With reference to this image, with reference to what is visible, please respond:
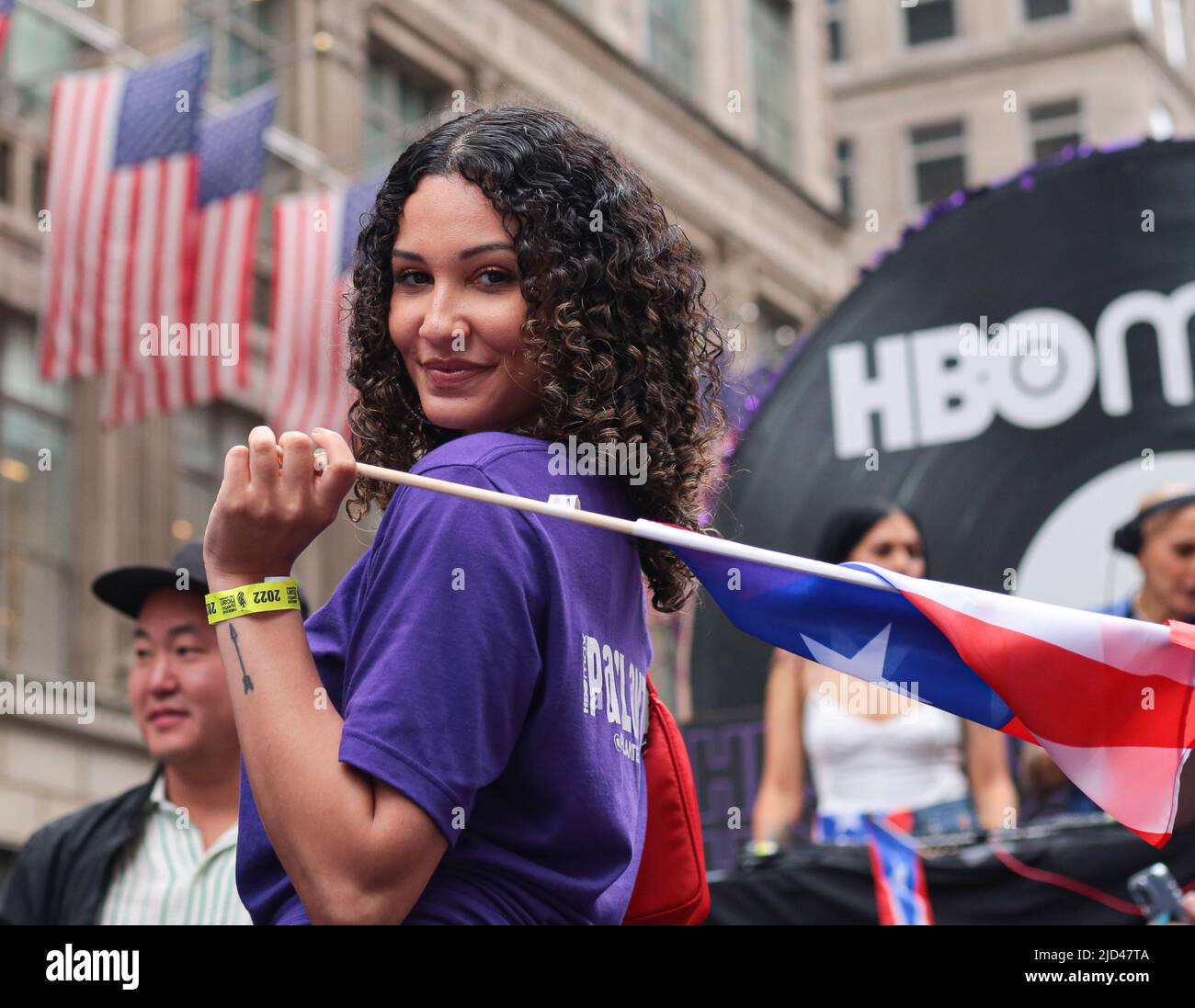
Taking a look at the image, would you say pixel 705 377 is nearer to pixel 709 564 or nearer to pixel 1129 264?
pixel 709 564

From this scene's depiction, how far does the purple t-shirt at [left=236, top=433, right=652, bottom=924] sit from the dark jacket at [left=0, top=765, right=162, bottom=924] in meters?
2.83

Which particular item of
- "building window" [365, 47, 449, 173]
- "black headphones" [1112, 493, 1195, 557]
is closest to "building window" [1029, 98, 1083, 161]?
"building window" [365, 47, 449, 173]

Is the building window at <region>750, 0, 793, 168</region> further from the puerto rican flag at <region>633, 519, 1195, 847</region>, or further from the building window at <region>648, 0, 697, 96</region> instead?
the puerto rican flag at <region>633, 519, 1195, 847</region>

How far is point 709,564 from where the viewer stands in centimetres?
233

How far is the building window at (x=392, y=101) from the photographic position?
2248 centimetres

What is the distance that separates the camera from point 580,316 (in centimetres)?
242

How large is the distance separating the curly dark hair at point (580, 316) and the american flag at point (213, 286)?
11533 millimetres

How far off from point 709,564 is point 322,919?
66 cm

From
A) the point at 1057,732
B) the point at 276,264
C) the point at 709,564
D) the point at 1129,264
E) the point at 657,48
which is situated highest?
the point at 657,48

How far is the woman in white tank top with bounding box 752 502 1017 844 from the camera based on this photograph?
848 centimetres

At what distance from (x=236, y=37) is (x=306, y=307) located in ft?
22.1

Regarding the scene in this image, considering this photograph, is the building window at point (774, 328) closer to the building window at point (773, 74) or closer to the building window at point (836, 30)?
the building window at point (773, 74)

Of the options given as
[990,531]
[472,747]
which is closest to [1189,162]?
[990,531]
